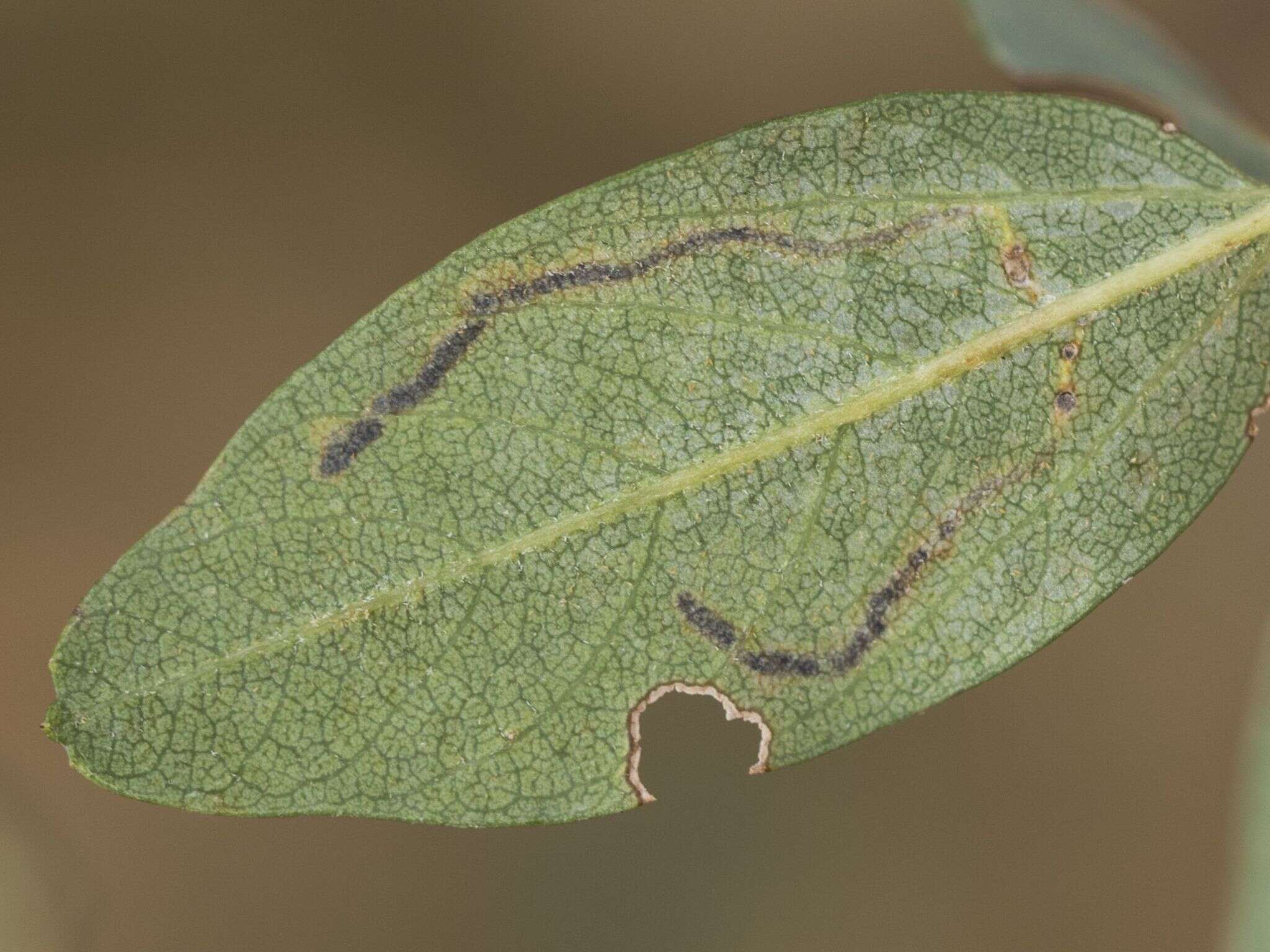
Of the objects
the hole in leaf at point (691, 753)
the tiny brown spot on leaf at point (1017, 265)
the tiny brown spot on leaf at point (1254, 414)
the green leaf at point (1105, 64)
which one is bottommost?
the hole in leaf at point (691, 753)

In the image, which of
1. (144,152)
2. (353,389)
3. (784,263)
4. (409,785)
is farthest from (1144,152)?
(144,152)

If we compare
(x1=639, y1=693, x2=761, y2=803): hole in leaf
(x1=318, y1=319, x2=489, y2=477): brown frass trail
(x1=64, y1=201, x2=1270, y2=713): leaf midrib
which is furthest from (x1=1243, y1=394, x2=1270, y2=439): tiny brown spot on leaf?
(x1=639, y1=693, x2=761, y2=803): hole in leaf

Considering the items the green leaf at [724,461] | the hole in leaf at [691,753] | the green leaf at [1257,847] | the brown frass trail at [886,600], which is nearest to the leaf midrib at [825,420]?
the green leaf at [724,461]

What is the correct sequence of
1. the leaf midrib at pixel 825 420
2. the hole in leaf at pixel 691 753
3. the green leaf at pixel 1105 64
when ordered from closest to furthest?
the leaf midrib at pixel 825 420, the green leaf at pixel 1105 64, the hole in leaf at pixel 691 753

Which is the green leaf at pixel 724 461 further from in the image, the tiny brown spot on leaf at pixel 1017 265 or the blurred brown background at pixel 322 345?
the blurred brown background at pixel 322 345

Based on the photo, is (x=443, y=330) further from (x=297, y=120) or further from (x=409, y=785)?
(x=297, y=120)

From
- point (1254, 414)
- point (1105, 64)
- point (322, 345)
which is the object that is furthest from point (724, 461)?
point (322, 345)

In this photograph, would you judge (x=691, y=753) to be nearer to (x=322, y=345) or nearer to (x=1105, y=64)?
(x=322, y=345)
